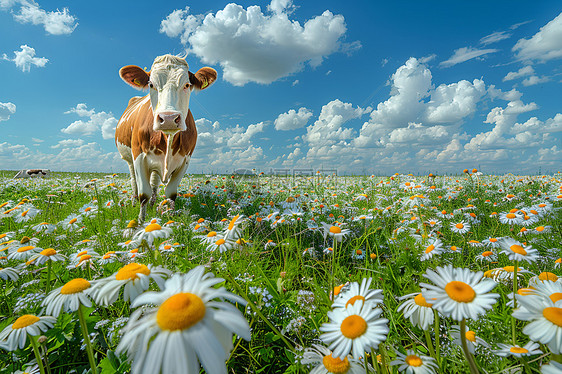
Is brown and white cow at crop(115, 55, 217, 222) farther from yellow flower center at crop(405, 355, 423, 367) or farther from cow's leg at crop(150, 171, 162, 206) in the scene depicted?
yellow flower center at crop(405, 355, 423, 367)

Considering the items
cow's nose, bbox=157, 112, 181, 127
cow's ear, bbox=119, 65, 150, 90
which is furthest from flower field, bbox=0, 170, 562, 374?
cow's ear, bbox=119, 65, 150, 90

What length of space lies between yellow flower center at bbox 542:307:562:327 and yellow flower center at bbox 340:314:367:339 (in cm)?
64

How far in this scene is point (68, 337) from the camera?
1.64 meters

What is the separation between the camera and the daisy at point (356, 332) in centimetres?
89

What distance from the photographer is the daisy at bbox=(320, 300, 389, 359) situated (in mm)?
887

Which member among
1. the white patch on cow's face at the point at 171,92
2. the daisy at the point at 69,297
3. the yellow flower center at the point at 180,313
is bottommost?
the daisy at the point at 69,297

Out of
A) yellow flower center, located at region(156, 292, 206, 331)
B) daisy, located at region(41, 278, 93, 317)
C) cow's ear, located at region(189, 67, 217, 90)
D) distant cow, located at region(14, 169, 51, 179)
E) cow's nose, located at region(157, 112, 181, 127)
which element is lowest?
daisy, located at region(41, 278, 93, 317)

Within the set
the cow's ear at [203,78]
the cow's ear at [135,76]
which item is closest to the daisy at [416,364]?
the cow's ear at [203,78]


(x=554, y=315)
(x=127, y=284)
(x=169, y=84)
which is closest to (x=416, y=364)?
(x=554, y=315)

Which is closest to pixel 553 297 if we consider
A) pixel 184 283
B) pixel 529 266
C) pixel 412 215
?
pixel 184 283

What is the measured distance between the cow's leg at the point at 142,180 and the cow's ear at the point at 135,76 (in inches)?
65.6

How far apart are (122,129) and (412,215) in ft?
24.7

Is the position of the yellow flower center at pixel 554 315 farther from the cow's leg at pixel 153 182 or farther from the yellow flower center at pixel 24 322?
the cow's leg at pixel 153 182

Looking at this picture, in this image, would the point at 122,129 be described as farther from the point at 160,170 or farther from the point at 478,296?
the point at 478,296
